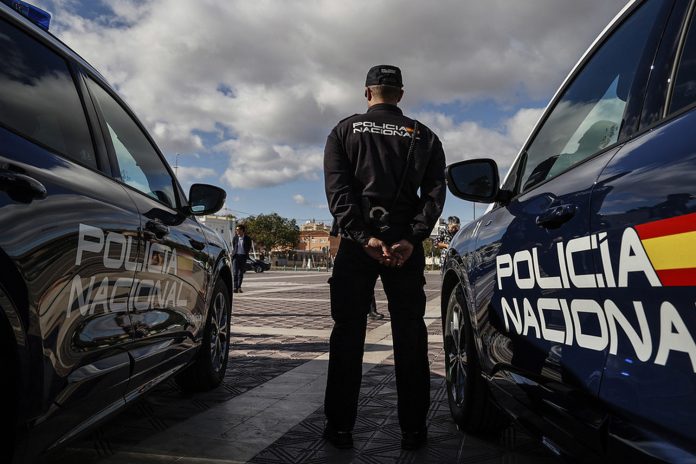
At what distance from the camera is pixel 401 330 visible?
2.88m

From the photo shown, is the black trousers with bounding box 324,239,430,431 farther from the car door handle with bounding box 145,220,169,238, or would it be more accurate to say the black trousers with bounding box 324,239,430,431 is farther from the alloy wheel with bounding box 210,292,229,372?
the alloy wheel with bounding box 210,292,229,372

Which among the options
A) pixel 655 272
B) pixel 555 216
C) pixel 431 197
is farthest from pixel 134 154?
pixel 655 272

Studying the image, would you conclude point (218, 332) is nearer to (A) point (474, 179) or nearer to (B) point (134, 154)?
(B) point (134, 154)

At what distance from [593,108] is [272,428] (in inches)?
85.9

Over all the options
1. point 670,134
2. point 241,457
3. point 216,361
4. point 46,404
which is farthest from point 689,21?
point 216,361

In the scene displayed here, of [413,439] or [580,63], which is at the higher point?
[580,63]

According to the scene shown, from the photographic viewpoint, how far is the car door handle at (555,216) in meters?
1.64

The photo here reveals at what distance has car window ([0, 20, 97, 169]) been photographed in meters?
1.75

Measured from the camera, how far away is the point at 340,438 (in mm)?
2783

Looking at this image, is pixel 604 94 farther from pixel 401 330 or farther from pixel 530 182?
pixel 401 330

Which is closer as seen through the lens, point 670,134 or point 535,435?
point 670,134

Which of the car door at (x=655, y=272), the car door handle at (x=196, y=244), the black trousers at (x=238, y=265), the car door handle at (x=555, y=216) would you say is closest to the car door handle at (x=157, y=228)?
the car door handle at (x=196, y=244)

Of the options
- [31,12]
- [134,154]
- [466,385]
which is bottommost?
[466,385]

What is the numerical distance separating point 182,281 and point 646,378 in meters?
2.34
